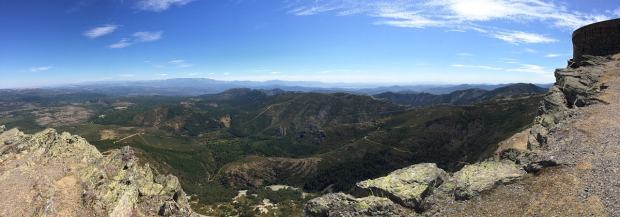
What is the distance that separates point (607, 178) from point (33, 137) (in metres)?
61.0

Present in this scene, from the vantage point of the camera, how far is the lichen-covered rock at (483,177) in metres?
26.9

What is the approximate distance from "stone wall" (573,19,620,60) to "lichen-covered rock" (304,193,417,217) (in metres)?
53.6

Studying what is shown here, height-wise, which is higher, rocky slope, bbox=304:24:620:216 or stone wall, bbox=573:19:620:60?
stone wall, bbox=573:19:620:60

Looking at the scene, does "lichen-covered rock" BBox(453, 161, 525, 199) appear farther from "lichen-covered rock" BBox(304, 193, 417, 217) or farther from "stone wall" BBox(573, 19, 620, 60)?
"stone wall" BBox(573, 19, 620, 60)

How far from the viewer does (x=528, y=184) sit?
25844 millimetres

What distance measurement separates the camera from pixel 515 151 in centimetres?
3291

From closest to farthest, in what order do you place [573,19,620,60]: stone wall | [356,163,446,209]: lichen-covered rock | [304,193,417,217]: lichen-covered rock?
[304,193,417,217]: lichen-covered rock < [356,163,446,209]: lichen-covered rock < [573,19,620,60]: stone wall

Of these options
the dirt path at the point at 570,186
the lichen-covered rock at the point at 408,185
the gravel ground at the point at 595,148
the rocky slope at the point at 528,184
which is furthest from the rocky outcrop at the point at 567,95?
the lichen-covered rock at the point at 408,185

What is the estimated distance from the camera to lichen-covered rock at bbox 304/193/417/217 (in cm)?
2788

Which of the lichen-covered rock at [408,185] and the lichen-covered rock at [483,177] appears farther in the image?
the lichen-covered rock at [408,185]

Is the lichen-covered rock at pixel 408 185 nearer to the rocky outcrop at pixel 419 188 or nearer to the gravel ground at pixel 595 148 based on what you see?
the rocky outcrop at pixel 419 188

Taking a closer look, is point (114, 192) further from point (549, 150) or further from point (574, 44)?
point (574, 44)

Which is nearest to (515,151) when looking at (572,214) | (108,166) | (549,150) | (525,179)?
(549,150)

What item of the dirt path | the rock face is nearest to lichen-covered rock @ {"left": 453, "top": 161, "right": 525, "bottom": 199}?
the dirt path
